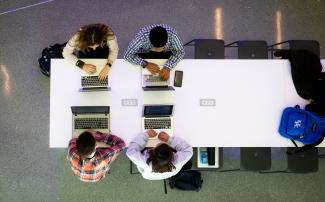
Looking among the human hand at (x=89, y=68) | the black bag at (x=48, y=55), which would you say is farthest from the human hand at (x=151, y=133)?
the black bag at (x=48, y=55)

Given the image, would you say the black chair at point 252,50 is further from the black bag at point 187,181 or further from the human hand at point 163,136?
the black bag at point 187,181

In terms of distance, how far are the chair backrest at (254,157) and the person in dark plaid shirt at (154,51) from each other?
1.00 m

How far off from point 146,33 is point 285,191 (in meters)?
2.26

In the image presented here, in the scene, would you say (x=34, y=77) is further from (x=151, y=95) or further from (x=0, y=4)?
(x=151, y=95)

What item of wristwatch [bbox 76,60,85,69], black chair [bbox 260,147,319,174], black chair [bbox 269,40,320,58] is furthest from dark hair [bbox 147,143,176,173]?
black chair [bbox 269,40,320,58]

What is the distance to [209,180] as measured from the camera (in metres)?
3.53

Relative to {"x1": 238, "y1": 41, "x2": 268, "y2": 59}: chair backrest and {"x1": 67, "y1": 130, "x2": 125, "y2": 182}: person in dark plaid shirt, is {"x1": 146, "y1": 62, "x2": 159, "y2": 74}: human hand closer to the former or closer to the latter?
{"x1": 67, "y1": 130, "x2": 125, "y2": 182}: person in dark plaid shirt

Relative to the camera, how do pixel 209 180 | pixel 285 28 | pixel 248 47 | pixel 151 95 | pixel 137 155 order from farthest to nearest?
pixel 285 28
pixel 209 180
pixel 248 47
pixel 151 95
pixel 137 155

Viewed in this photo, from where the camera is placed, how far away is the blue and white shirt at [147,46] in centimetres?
277

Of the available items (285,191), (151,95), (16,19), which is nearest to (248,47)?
(151,95)

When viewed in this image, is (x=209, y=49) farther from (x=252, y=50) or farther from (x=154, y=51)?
(x=154, y=51)

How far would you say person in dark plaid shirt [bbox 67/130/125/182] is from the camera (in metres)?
2.41

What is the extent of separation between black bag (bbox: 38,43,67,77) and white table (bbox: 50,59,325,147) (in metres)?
0.55

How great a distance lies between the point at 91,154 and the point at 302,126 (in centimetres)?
179
